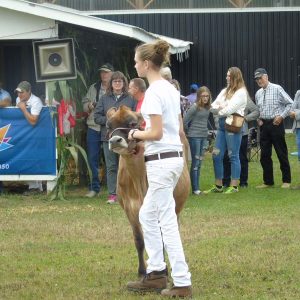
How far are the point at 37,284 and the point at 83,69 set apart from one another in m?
8.36

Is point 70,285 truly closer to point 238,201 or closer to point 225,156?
point 238,201

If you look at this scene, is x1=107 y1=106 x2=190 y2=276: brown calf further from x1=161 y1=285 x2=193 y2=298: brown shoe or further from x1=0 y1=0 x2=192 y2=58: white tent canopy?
x1=0 y1=0 x2=192 y2=58: white tent canopy

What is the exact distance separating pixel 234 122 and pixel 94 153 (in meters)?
2.34

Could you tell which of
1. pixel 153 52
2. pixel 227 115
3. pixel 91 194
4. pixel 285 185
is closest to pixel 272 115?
pixel 227 115

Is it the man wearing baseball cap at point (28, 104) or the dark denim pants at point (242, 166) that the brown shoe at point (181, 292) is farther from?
the dark denim pants at point (242, 166)

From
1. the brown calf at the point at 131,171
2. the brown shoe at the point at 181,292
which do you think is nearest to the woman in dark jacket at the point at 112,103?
the brown calf at the point at 131,171

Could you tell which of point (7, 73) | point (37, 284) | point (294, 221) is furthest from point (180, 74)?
point (37, 284)

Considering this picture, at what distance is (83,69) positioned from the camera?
1612cm

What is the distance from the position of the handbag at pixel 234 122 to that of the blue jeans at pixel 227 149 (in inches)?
5.1

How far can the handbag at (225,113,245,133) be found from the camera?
14719 mm

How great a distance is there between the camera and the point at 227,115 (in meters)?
14.7

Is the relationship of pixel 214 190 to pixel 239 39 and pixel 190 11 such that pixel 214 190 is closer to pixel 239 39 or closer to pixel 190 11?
pixel 239 39

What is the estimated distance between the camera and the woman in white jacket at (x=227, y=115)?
14.7 metres

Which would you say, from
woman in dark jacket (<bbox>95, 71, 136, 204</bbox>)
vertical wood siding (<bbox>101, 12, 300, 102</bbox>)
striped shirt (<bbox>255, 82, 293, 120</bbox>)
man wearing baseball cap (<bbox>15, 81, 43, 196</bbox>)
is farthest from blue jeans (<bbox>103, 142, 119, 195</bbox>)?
vertical wood siding (<bbox>101, 12, 300, 102</bbox>)
